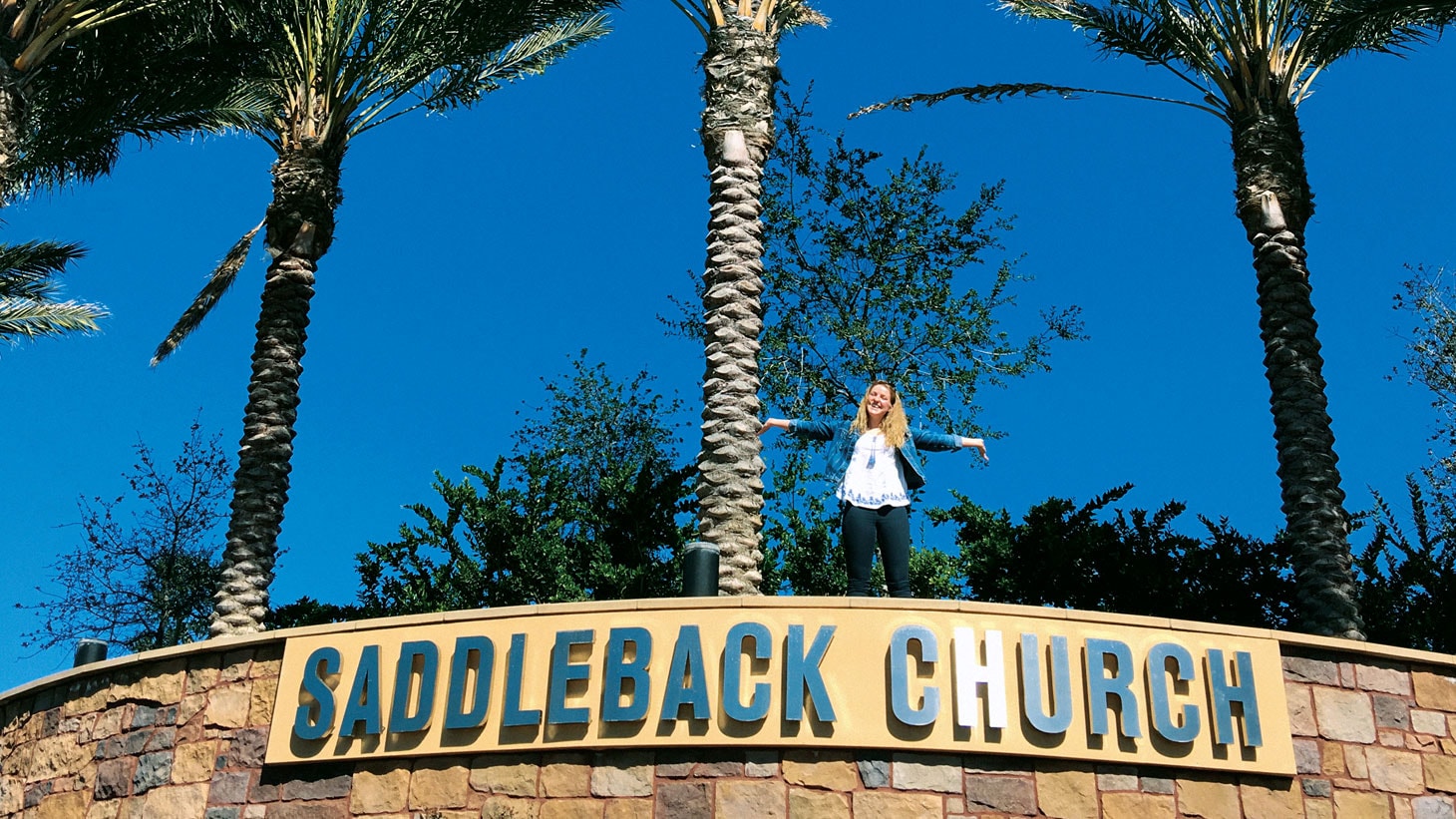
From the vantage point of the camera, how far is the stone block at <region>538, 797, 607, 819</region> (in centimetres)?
814

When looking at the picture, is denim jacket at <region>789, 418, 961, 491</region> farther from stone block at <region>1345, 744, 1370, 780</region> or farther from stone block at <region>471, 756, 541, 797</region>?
stone block at <region>1345, 744, 1370, 780</region>

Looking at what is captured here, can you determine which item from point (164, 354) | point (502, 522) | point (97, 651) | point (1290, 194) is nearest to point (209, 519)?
point (164, 354)

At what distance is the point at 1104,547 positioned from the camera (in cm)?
1491

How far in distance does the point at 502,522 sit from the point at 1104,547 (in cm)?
636

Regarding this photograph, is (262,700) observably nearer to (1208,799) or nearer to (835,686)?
(835,686)

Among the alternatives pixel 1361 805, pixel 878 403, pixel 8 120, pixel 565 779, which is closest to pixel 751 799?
pixel 565 779

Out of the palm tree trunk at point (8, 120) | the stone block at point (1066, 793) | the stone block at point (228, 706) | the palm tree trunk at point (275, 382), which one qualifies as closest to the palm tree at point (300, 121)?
the palm tree trunk at point (275, 382)

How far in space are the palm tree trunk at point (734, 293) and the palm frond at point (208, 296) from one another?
26.0 ft

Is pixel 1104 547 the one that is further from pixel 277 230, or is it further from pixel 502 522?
pixel 277 230

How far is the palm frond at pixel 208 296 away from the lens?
18.5 meters

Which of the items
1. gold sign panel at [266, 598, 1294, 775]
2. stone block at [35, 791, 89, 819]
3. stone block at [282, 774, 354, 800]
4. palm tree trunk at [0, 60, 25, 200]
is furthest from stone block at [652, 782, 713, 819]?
palm tree trunk at [0, 60, 25, 200]

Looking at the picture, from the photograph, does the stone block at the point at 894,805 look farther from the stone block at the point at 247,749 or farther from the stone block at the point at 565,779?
the stone block at the point at 247,749

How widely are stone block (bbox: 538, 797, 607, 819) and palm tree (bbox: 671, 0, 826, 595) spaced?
268cm

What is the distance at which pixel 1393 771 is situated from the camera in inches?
335
